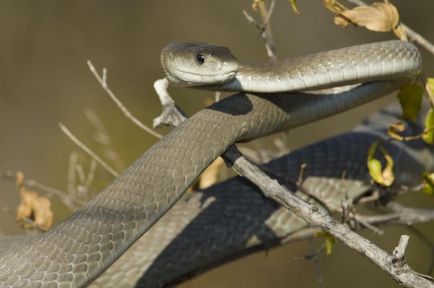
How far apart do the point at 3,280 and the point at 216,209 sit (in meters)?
1.73

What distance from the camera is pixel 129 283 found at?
491cm

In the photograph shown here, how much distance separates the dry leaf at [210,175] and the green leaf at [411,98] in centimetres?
121

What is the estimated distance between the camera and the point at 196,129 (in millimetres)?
4293

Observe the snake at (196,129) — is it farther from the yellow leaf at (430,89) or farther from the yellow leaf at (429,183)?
the yellow leaf at (429,183)

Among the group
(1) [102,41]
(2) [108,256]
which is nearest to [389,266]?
(2) [108,256]

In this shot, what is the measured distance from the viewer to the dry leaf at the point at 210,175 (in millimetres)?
5230

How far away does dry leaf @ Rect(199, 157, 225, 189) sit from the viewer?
5.23 metres

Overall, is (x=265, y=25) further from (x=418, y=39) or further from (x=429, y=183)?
(x=429, y=183)

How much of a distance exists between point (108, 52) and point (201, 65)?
17.6ft

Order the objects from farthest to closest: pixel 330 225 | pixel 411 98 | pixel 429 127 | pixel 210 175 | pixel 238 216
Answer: pixel 210 175 → pixel 238 216 → pixel 411 98 → pixel 429 127 → pixel 330 225

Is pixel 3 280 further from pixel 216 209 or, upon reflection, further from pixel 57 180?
pixel 57 180

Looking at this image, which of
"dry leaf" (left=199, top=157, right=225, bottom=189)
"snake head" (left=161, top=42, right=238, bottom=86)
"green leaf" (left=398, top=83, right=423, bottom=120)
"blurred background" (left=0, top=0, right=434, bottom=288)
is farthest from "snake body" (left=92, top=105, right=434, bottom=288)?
"blurred background" (left=0, top=0, right=434, bottom=288)

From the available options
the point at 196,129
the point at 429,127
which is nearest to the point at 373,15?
the point at 429,127

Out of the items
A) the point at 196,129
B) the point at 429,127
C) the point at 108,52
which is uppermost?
the point at 196,129
